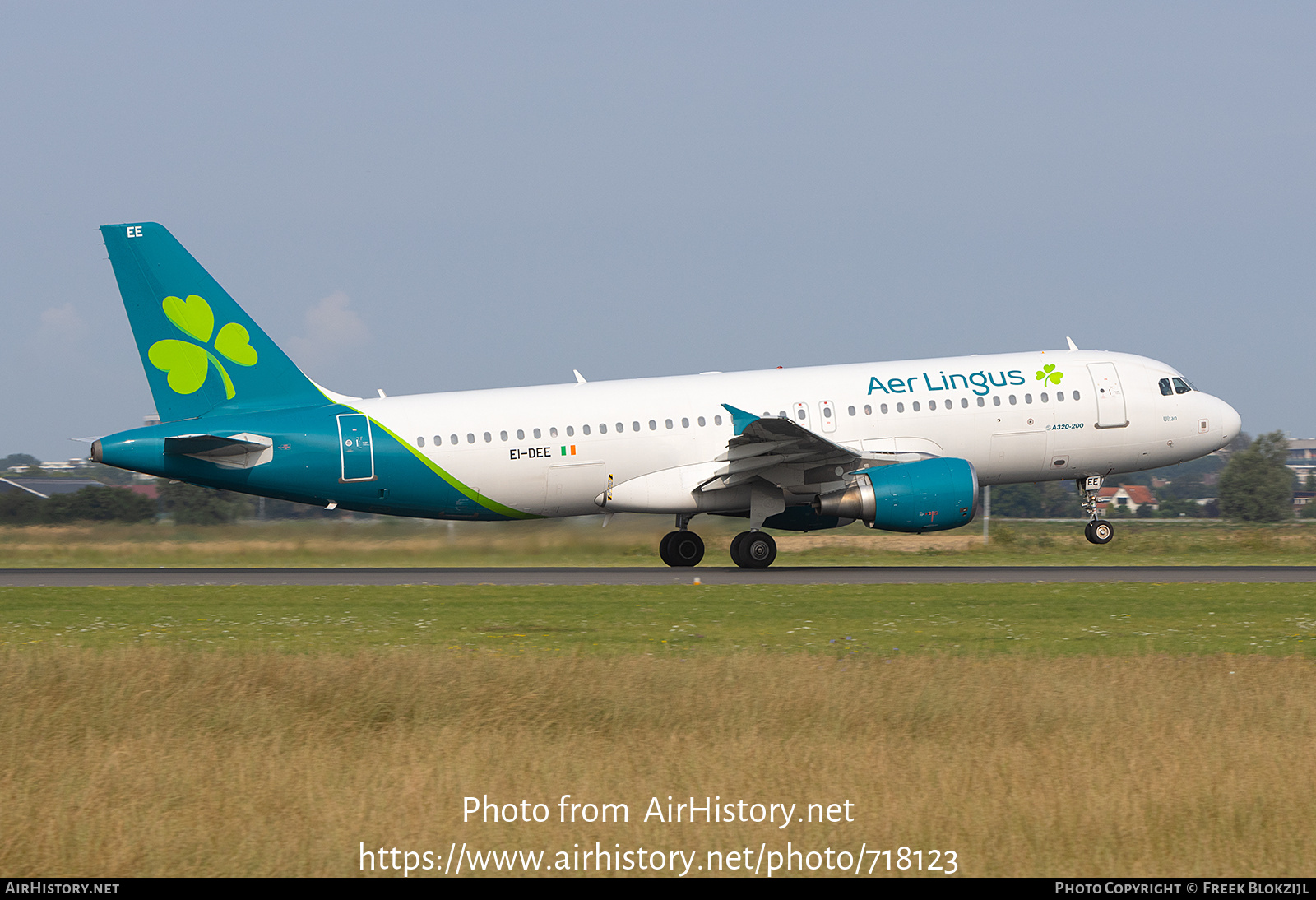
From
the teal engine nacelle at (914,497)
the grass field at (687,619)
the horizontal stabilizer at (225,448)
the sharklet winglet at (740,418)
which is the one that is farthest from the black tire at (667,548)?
the horizontal stabilizer at (225,448)

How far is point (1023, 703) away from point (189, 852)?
6.82 meters

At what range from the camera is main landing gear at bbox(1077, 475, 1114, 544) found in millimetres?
29922

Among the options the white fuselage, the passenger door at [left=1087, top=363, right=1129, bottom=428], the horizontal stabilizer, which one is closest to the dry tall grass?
the horizontal stabilizer

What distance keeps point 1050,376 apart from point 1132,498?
72562 millimetres

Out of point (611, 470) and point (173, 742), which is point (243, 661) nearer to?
point (173, 742)

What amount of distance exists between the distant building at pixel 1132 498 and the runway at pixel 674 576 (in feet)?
179

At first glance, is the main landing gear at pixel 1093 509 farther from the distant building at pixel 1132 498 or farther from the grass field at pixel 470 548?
the distant building at pixel 1132 498

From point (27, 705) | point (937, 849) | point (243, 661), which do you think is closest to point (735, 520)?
point (243, 661)

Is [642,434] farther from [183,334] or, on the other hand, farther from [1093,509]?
[1093,509]

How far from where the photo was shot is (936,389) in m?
28.8

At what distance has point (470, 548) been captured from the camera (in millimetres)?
32125

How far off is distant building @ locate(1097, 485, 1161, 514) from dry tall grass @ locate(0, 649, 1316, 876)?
72.2 meters

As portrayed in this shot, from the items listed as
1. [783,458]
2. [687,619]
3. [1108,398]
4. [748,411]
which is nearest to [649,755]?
[687,619]

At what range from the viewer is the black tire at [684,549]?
98.2ft
